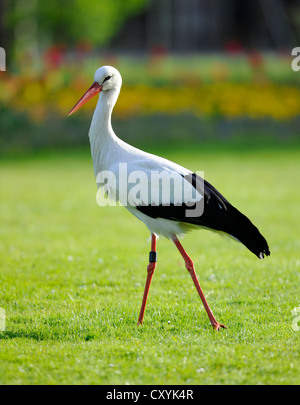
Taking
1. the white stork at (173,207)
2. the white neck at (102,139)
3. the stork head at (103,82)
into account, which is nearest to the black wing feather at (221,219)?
the white stork at (173,207)

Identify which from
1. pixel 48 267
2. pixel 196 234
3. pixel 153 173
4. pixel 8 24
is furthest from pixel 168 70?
pixel 153 173

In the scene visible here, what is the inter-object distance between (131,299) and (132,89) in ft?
36.9

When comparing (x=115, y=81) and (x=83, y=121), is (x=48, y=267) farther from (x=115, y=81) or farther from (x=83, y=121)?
(x=83, y=121)

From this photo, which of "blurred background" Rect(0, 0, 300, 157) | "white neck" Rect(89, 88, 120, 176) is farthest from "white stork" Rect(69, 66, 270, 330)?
"blurred background" Rect(0, 0, 300, 157)

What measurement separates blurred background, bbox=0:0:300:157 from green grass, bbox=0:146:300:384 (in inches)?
190

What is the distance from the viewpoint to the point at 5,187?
36.9ft

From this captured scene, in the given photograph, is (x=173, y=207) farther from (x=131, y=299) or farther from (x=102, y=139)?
(x=131, y=299)

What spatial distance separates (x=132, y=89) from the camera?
16.2m

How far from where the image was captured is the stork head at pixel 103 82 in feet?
16.7

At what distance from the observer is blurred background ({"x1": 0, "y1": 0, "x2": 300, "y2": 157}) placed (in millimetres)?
15094

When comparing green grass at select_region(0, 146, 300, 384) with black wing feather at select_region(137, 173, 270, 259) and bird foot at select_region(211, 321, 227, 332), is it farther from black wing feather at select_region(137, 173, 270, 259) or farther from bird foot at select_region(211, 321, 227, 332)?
black wing feather at select_region(137, 173, 270, 259)

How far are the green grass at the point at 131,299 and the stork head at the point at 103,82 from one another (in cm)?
Result: 163

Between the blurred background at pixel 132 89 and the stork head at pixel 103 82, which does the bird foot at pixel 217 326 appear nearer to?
the stork head at pixel 103 82

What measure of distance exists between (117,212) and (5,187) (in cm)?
250
